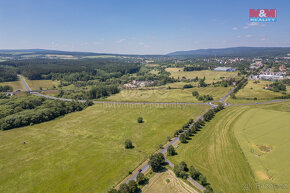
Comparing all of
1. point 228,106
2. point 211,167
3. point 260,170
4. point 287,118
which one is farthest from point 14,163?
point 287,118

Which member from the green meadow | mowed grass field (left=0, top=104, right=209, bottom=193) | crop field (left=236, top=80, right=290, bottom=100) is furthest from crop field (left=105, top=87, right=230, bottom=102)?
mowed grass field (left=0, top=104, right=209, bottom=193)

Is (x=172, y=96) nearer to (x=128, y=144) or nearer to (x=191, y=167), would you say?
(x=128, y=144)

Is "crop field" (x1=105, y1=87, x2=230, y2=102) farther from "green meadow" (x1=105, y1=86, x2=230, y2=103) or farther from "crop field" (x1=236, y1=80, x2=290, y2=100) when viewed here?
"crop field" (x1=236, y1=80, x2=290, y2=100)

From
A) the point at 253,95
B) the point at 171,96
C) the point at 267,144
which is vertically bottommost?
the point at 267,144

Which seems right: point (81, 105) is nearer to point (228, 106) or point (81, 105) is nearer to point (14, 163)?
point (14, 163)

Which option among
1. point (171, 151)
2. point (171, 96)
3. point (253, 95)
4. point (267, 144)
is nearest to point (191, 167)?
point (171, 151)

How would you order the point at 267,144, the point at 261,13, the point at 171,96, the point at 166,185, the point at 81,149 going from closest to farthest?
the point at 166,185
the point at 267,144
the point at 81,149
the point at 261,13
the point at 171,96
